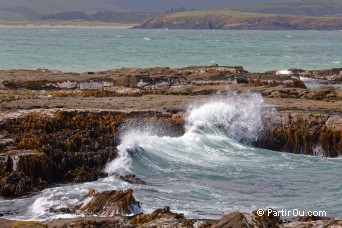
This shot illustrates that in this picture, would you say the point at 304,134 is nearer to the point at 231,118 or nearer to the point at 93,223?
the point at 231,118

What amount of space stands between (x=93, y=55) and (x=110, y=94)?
50.5 metres

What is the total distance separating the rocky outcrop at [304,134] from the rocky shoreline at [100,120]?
0.12 ft

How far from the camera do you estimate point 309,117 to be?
2519 cm

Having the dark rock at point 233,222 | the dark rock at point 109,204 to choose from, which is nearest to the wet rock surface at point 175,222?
the dark rock at point 233,222

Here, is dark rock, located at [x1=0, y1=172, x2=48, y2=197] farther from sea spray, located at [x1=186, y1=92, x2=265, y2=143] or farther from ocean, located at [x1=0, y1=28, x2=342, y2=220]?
sea spray, located at [x1=186, y1=92, x2=265, y2=143]

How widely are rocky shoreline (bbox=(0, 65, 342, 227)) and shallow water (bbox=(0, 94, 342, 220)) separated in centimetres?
62

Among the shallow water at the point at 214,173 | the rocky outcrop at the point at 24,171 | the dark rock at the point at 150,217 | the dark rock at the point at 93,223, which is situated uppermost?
the dark rock at the point at 93,223

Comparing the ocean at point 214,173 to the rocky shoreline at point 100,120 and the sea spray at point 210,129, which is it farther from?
the rocky shoreline at point 100,120

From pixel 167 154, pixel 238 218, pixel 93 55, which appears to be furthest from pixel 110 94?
pixel 93 55

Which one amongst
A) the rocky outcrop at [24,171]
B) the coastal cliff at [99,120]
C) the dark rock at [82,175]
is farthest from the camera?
the coastal cliff at [99,120]

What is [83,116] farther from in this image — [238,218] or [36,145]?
[238,218]

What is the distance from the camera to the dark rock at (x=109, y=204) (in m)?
14.6

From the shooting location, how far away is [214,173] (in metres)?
20.4

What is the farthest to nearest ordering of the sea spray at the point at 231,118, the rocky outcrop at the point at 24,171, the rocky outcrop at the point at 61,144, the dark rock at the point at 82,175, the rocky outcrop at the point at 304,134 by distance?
the sea spray at the point at 231,118 → the rocky outcrop at the point at 304,134 → the dark rock at the point at 82,175 → the rocky outcrop at the point at 61,144 → the rocky outcrop at the point at 24,171
